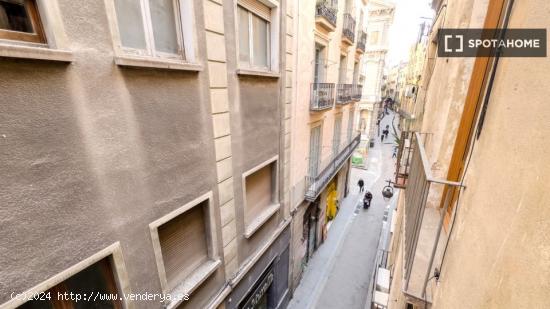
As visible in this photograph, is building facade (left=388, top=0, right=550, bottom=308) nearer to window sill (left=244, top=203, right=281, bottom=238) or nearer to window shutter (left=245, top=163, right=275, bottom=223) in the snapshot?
window sill (left=244, top=203, right=281, bottom=238)

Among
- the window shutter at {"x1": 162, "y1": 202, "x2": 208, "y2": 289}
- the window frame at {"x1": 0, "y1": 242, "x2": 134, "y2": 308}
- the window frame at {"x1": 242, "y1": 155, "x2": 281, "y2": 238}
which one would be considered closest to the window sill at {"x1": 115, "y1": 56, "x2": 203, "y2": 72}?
the window frame at {"x1": 0, "y1": 242, "x2": 134, "y2": 308}

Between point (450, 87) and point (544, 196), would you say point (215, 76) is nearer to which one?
point (450, 87)

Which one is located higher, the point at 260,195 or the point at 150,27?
the point at 150,27

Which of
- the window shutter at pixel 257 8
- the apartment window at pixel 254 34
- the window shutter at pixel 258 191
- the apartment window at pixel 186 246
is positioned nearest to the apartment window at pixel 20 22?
the apartment window at pixel 186 246

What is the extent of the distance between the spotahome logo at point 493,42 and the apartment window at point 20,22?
3.69 metres

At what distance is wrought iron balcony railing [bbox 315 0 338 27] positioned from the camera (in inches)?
304

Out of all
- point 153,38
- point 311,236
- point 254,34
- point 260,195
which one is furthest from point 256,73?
point 311,236

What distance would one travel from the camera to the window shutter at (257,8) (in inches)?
180

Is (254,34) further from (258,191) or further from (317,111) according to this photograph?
(317,111)

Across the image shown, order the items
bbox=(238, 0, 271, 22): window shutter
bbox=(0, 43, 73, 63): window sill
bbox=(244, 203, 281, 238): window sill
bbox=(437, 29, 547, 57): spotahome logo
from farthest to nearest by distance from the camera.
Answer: bbox=(244, 203, 281, 238): window sill
bbox=(238, 0, 271, 22): window shutter
bbox=(0, 43, 73, 63): window sill
bbox=(437, 29, 547, 57): spotahome logo

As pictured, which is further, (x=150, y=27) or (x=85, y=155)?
(x=150, y=27)

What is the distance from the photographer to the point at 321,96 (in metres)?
8.77

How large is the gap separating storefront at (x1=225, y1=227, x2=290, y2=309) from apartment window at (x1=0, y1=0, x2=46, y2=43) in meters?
5.20

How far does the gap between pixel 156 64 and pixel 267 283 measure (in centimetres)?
646
